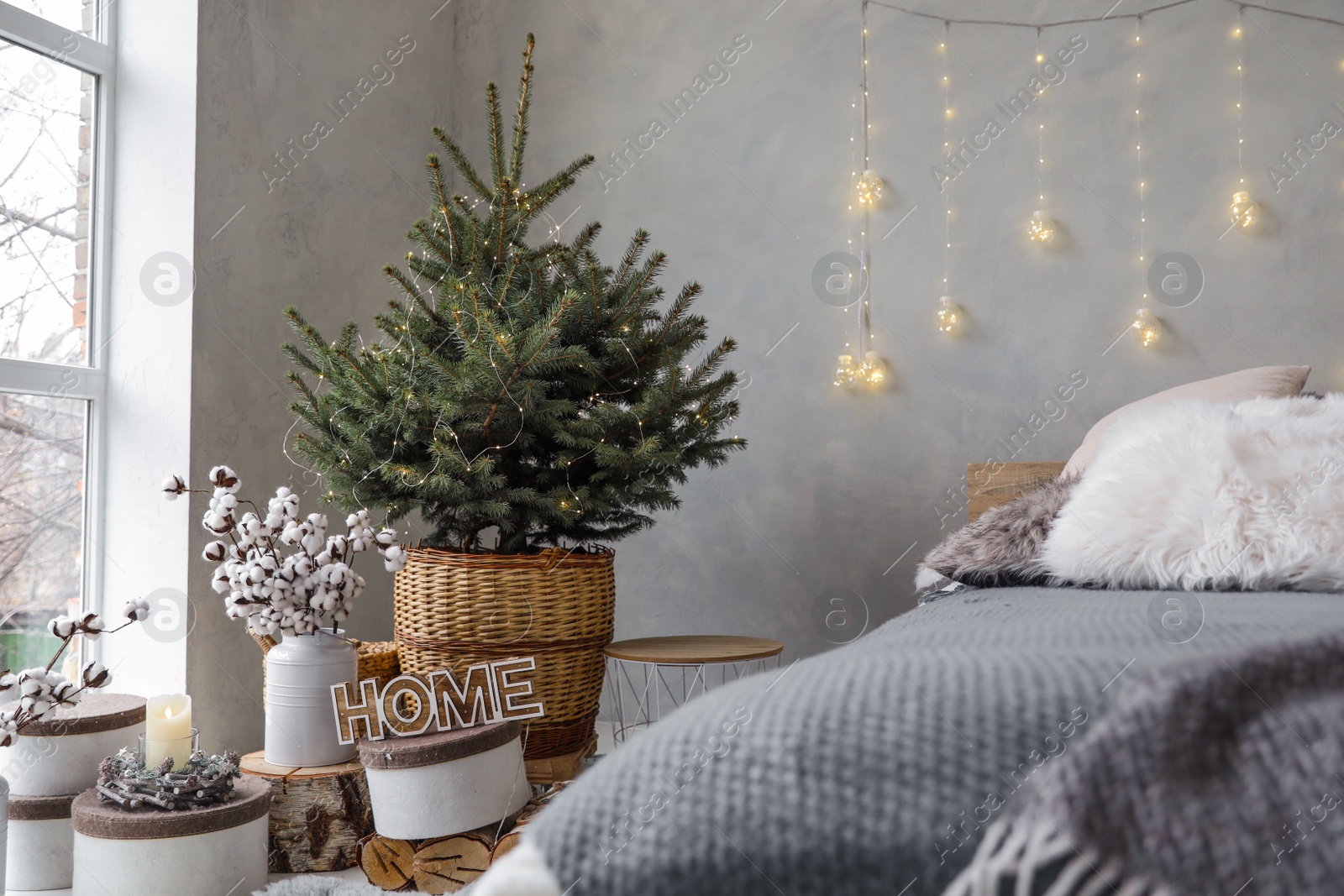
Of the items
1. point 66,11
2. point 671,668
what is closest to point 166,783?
point 671,668

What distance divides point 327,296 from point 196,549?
76 centimetres

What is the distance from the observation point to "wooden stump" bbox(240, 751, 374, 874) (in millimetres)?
1605

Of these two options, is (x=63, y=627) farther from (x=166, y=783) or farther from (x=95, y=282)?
(x=95, y=282)

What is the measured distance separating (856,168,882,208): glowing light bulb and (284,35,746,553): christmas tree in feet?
2.60

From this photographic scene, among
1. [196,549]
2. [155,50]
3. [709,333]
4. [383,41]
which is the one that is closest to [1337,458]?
[709,333]

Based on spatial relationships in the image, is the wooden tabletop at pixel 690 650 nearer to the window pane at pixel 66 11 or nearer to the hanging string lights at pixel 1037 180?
the hanging string lights at pixel 1037 180

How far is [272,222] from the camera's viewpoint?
2229 millimetres

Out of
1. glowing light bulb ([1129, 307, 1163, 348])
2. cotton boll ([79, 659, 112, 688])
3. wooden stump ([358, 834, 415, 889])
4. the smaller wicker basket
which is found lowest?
wooden stump ([358, 834, 415, 889])

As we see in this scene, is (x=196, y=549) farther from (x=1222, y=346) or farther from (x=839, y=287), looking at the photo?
(x=1222, y=346)

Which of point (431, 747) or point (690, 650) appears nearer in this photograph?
point (431, 747)

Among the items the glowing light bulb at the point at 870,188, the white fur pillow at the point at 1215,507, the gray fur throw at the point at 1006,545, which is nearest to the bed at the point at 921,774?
the white fur pillow at the point at 1215,507

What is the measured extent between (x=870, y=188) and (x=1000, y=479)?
2.77 feet

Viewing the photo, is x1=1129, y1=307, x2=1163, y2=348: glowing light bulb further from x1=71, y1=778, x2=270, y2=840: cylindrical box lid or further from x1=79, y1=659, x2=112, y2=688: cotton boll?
x1=79, y1=659, x2=112, y2=688: cotton boll

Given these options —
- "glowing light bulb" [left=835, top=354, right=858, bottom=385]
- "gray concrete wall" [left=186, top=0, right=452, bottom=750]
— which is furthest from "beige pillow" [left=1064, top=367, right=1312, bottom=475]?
"gray concrete wall" [left=186, top=0, right=452, bottom=750]
